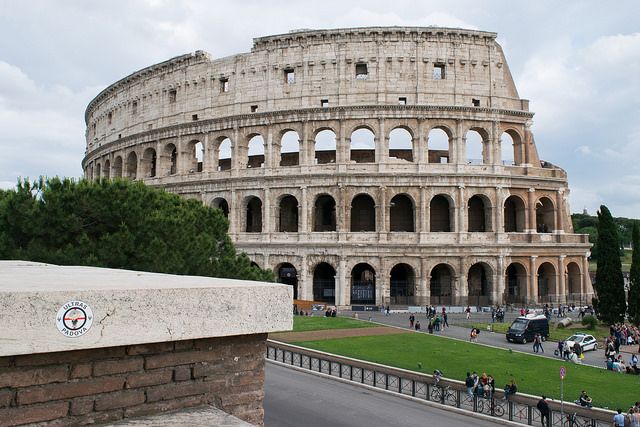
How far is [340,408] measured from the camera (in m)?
14.2

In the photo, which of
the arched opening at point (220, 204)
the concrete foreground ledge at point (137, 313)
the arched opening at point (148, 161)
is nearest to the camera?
the concrete foreground ledge at point (137, 313)

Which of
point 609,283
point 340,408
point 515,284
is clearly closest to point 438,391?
point 340,408

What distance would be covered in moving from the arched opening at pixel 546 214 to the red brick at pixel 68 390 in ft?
127

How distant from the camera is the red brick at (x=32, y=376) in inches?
126

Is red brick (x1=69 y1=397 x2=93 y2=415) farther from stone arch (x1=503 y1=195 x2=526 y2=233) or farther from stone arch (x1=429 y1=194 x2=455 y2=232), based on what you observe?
stone arch (x1=503 y1=195 x2=526 y2=233)

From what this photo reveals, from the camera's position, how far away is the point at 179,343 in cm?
392

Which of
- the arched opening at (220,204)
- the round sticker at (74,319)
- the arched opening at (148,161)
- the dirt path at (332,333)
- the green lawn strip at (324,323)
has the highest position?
the arched opening at (148,161)

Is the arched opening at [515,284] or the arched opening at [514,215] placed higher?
the arched opening at [514,215]

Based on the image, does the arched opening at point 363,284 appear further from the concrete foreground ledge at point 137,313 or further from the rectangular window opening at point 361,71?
the concrete foreground ledge at point 137,313

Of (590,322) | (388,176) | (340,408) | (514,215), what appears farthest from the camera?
(514,215)

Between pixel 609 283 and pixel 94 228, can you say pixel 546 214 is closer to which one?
pixel 609 283

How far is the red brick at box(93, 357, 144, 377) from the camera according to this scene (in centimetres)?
357

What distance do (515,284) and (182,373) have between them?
121ft

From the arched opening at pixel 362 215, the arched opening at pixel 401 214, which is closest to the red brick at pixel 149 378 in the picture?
the arched opening at pixel 362 215
